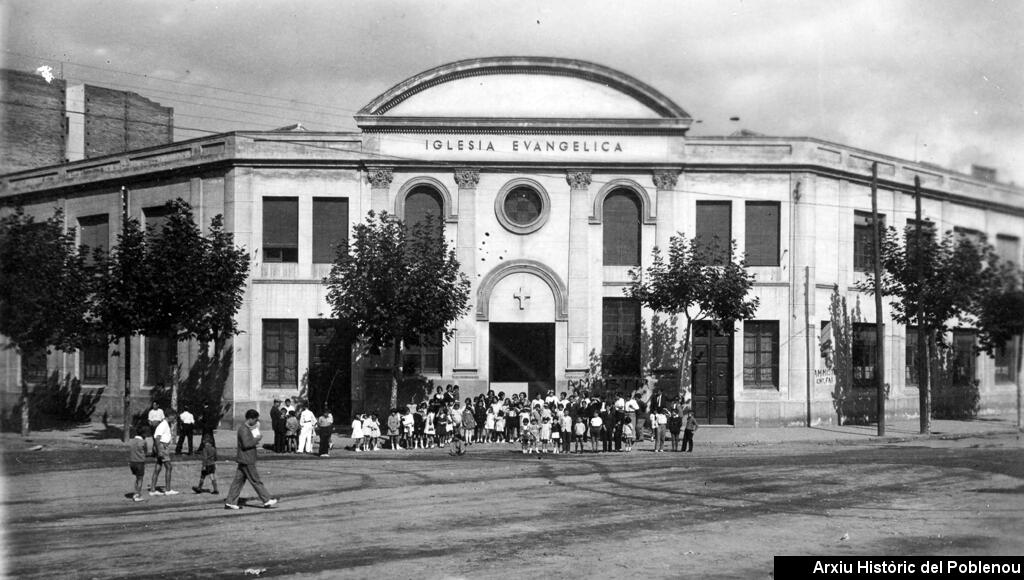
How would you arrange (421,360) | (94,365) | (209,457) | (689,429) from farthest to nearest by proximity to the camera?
(94,365), (421,360), (689,429), (209,457)

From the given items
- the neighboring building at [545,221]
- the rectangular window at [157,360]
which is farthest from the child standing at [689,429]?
the rectangular window at [157,360]

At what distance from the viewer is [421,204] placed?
3366cm

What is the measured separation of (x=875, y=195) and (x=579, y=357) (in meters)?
11.3

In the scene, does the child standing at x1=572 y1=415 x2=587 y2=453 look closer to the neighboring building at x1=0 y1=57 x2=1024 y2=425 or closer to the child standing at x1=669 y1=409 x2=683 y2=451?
the child standing at x1=669 y1=409 x2=683 y2=451

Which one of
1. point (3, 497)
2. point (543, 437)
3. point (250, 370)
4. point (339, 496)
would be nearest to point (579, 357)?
point (543, 437)

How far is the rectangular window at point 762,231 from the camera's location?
3347 centimetres

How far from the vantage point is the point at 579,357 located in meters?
32.7

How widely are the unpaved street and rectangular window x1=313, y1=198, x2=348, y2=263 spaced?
1149 cm

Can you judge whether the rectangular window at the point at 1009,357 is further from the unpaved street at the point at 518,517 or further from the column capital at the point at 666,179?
the column capital at the point at 666,179

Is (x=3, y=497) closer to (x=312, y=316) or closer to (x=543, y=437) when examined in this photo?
(x=543, y=437)

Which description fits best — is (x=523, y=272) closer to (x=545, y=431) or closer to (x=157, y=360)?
(x=545, y=431)

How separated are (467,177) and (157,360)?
13.7m

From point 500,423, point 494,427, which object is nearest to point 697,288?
point 500,423

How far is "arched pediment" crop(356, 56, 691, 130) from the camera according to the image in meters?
33.0
